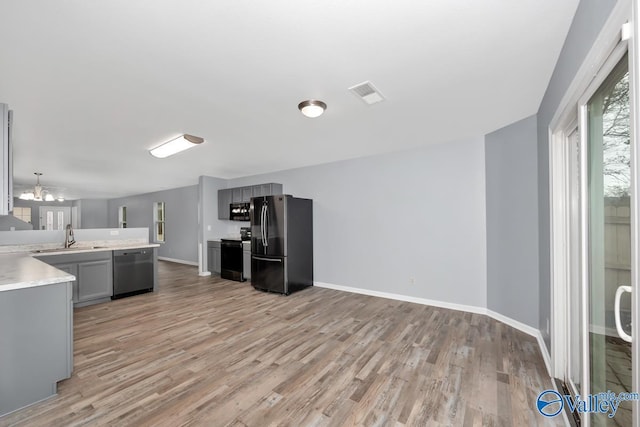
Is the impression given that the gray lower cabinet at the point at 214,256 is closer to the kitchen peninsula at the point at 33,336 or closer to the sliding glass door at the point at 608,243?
the kitchen peninsula at the point at 33,336

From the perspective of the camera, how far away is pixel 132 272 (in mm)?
4578

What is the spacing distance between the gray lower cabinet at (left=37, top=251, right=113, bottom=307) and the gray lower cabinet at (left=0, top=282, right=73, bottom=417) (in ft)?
8.17

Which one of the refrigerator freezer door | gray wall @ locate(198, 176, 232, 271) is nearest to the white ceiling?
the refrigerator freezer door

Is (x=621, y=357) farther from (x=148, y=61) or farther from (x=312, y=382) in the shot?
(x=148, y=61)

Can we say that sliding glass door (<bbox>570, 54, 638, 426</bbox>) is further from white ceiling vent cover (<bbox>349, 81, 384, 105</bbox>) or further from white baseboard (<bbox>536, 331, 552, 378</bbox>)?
white ceiling vent cover (<bbox>349, 81, 384, 105</bbox>)

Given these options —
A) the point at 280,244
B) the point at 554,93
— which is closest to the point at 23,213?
the point at 280,244

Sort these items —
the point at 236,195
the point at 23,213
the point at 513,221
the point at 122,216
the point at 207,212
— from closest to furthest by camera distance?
the point at 513,221
the point at 236,195
the point at 207,212
the point at 23,213
the point at 122,216

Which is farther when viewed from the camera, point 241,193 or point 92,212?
point 92,212

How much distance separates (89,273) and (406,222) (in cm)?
519

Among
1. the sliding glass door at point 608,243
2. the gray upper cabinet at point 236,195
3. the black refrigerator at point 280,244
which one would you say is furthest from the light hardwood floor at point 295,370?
the gray upper cabinet at point 236,195

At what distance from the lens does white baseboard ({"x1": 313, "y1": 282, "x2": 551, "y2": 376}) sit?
257cm

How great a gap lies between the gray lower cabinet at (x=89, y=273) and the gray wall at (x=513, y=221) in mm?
5949

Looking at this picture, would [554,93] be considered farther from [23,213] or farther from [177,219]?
[23,213]

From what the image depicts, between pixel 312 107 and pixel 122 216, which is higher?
pixel 312 107
